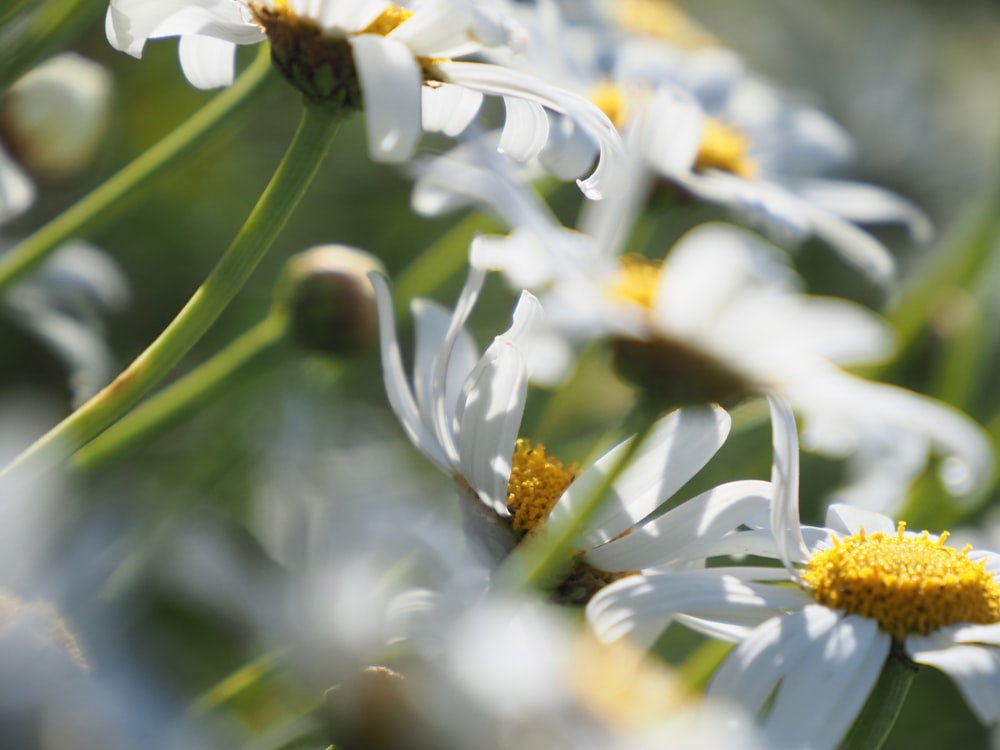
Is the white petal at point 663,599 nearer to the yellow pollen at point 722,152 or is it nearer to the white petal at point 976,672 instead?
the white petal at point 976,672

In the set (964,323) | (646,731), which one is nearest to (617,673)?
(646,731)

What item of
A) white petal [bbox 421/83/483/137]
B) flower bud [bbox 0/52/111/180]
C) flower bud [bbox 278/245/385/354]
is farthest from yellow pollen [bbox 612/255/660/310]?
flower bud [bbox 0/52/111/180]

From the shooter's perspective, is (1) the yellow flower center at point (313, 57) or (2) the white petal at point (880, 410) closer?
(2) the white petal at point (880, 410)

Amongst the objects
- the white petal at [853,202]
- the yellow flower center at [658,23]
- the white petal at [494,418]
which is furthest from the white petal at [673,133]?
the yellow flower center at [658,23]

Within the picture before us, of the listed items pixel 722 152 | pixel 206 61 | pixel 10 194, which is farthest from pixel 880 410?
pixel 722 152

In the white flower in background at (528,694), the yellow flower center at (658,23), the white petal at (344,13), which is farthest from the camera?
the yellow flower center at (658,23)

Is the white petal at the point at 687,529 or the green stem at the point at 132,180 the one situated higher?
the green stem at the point at 132,180

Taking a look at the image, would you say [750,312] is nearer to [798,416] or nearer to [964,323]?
[798,416]

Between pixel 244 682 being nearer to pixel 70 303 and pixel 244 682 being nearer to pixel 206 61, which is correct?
pixel 206 61
